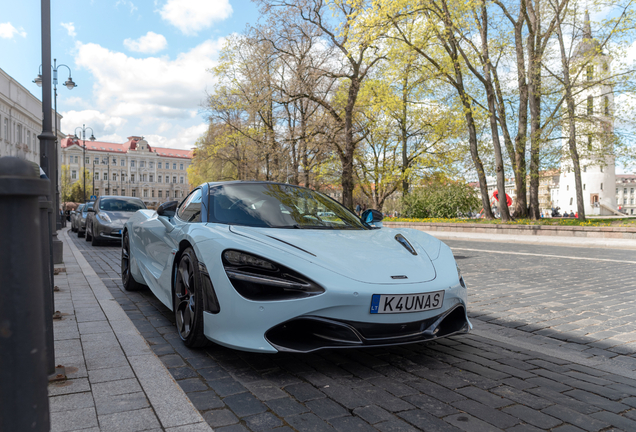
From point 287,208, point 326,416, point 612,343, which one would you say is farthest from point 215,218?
point 612,343

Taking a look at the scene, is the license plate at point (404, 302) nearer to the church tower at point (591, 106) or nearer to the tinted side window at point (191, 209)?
the tinted side window at point (191, 209)

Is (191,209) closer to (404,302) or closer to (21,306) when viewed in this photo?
(404,302)

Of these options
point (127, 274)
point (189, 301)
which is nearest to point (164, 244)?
point (189, 301)

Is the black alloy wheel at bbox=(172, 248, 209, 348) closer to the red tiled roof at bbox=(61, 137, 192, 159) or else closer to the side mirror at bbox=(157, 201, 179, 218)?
the side mirror at bbox=(157, 201, 179, 218)

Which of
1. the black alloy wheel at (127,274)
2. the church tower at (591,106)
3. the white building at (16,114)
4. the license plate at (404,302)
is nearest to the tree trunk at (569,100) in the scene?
the church tower at (591,106)

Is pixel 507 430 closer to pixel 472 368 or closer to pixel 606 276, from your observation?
pixel 472 368

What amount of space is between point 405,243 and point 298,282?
1.25m

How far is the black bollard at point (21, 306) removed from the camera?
1.28 m

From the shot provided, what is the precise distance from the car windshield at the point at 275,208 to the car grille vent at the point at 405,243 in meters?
0.50

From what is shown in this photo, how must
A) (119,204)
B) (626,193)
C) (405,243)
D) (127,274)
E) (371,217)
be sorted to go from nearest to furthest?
(405,243) < (371,217) < (127,274) < (119,204) < (626,193)

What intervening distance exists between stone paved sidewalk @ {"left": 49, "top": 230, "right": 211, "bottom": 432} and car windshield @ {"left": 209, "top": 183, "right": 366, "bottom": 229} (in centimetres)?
125

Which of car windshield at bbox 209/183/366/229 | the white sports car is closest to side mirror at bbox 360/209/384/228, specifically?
car windshield at bbox 209/183/366/229

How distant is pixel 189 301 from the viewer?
3.75m

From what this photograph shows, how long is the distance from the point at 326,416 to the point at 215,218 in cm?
199
